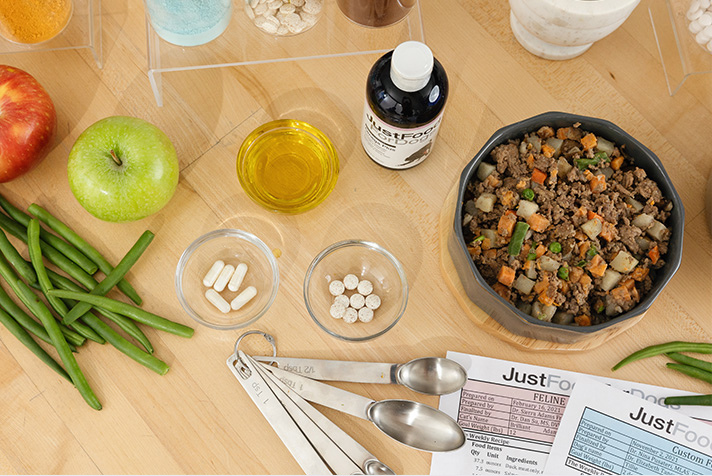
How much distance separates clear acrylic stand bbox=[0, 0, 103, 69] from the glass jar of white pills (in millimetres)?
276

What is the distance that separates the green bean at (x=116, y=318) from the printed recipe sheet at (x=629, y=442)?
0.67m

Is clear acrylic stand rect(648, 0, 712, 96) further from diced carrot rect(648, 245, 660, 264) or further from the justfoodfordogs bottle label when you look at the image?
the justfoodfordogs bottle label

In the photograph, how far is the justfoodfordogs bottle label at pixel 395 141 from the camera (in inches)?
35.9

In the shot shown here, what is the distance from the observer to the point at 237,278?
104 cm

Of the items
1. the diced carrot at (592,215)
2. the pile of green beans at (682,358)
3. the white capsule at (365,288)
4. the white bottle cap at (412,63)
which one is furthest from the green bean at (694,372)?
the white bottle cap at (412,63)

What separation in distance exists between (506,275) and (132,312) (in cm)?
58

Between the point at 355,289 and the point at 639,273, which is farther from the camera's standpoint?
the point at 355,289

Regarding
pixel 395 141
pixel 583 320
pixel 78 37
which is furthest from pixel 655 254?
pixel 78 37

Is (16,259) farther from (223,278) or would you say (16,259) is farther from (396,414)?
(396,414)

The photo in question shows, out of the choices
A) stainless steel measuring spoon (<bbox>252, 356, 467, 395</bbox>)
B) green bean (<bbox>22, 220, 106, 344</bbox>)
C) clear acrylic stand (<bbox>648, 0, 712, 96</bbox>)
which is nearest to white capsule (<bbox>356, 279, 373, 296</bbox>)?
stainless steel measuring spoon (<bbox>252, 356, 467, 395</bbox>)

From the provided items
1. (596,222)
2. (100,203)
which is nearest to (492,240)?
(596,222)

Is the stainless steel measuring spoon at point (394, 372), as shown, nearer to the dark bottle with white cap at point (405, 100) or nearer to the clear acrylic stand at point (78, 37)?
the dark bottle with white cap at point (405, 100)

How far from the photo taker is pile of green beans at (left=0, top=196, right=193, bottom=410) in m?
0.99

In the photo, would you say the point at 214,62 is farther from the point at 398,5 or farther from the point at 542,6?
the point at 542,6
